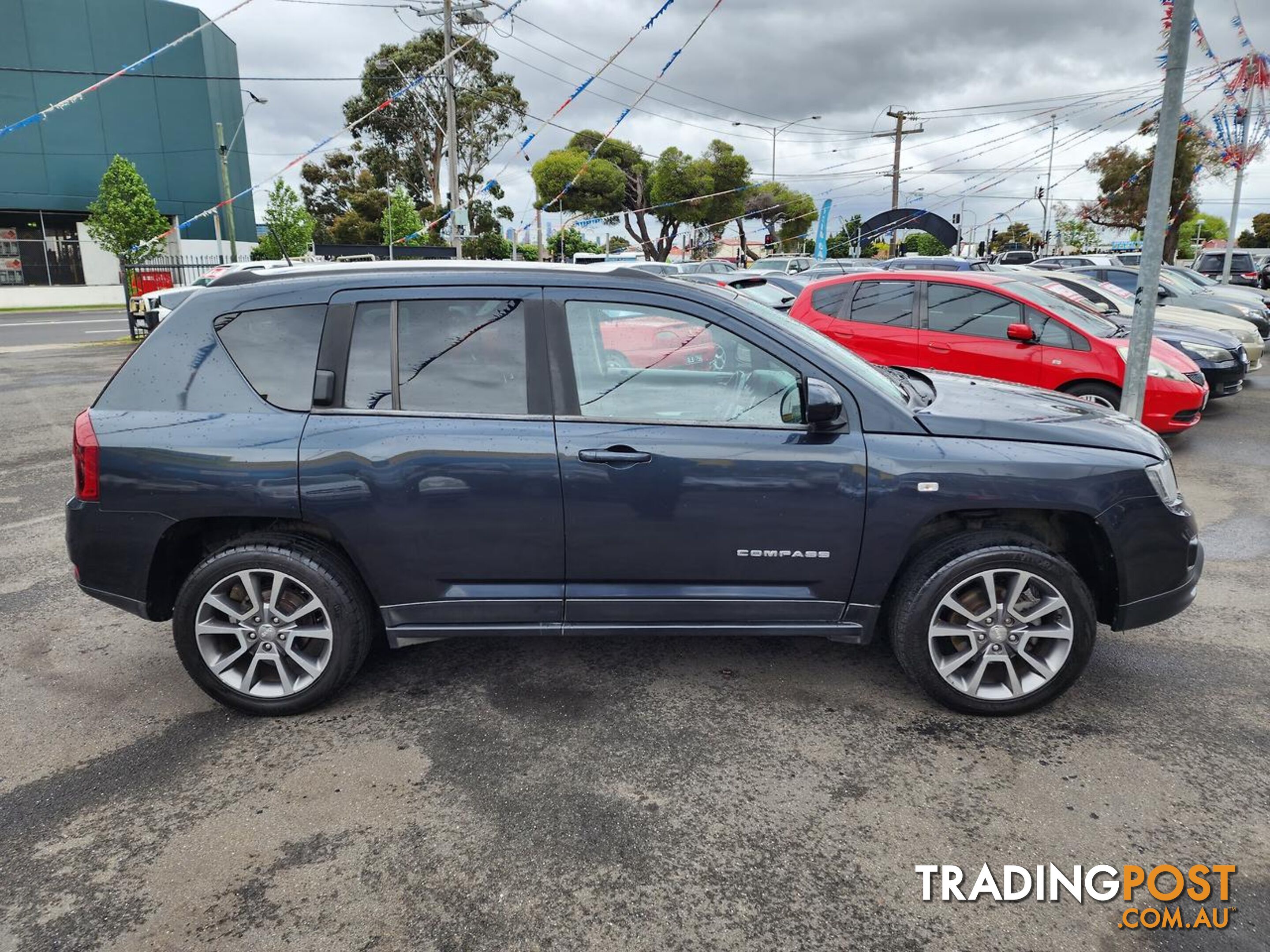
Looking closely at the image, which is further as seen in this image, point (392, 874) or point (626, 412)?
point (626, 412)

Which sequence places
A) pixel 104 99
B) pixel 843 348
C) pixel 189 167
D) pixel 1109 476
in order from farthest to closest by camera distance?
pixel 189 167
pixel 104 99
pixel 843 348
pixel 1109 476

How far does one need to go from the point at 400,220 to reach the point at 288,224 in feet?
20.1

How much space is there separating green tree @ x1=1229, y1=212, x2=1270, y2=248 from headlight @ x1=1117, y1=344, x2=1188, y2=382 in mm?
89342

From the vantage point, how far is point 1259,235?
81500mm

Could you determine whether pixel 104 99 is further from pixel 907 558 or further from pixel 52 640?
pixel 907 558

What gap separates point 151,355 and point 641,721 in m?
2.44

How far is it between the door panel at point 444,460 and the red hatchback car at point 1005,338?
4.90m

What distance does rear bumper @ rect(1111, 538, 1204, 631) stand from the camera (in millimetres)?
3393

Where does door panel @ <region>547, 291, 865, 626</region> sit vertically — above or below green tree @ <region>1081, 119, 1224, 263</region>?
below

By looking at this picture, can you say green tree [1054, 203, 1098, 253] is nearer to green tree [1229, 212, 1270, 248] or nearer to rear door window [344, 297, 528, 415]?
green tree [1229, 212, 1270, 248]

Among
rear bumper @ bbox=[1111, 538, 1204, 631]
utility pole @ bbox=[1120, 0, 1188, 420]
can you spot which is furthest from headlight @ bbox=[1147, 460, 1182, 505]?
utility pole @ bbox=[1120, 0, 1188, 420]

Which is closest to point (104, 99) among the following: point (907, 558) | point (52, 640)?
point (52, 640)

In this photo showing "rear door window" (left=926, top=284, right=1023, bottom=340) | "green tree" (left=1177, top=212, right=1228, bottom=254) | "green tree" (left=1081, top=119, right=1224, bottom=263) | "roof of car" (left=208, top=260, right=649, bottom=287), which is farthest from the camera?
"green tree" (left=1177, top=212, right=1228, bottom=254)

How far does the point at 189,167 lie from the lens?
39594 mm
